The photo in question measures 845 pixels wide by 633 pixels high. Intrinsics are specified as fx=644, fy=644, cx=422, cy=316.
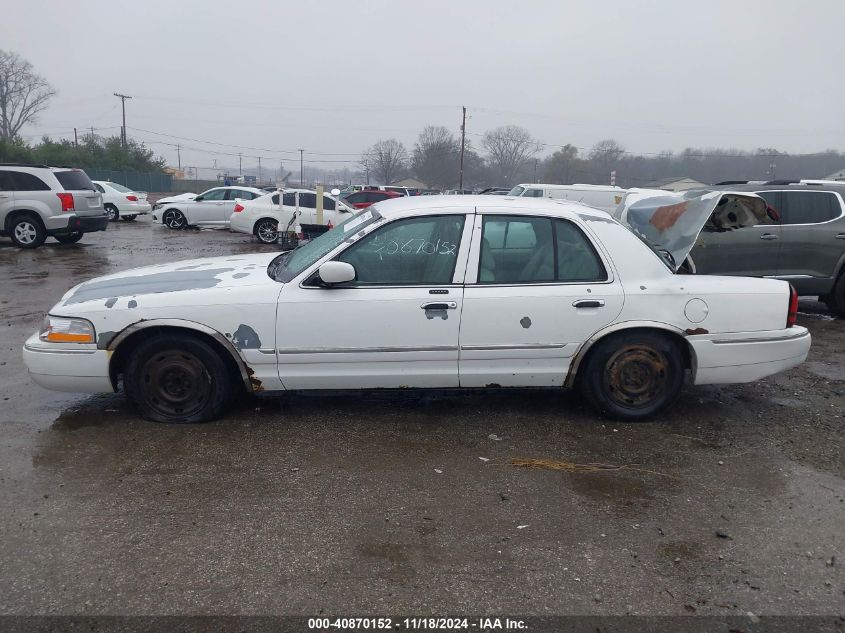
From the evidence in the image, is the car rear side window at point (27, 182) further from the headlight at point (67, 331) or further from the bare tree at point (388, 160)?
the bare tree at point (388, 160)

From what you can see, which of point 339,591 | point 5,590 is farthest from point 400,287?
point 5,590

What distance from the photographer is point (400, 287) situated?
425 centimetres

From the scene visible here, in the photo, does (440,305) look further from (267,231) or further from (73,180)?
(267,231)

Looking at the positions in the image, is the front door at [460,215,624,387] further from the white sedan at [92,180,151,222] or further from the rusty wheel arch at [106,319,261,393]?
the white sedan at [92,180,151,222]

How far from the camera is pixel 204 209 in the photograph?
20578 mm

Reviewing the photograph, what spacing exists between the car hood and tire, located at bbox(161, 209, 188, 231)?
56.0 feet

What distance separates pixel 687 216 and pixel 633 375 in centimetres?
154

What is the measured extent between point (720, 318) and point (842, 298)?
4876 mm

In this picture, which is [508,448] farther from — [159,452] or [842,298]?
[842,298]

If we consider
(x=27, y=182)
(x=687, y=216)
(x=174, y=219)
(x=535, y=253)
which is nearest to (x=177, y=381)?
(x=535, y=253)

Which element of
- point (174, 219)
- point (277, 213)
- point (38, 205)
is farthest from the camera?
point (174, 219)

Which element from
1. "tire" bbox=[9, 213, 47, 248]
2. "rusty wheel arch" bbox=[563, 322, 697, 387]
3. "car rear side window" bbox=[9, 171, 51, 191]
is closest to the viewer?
"rusty wheel arch" bbox=[563, 322, 697, 387]

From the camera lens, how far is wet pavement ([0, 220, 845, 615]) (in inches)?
106

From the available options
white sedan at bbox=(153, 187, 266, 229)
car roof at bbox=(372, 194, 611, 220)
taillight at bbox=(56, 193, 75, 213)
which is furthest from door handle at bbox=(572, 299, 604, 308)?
white sedan at bbox=(153, 187, 266, 229)
